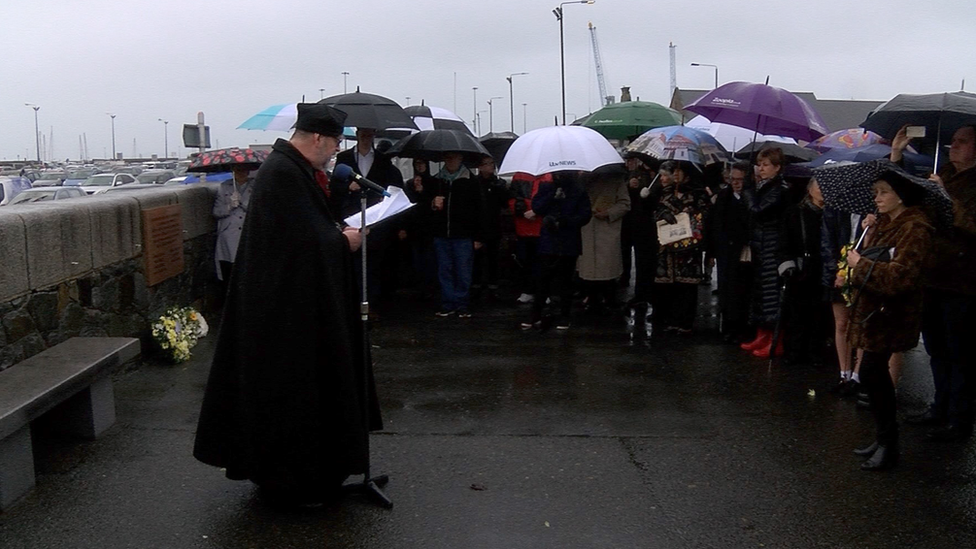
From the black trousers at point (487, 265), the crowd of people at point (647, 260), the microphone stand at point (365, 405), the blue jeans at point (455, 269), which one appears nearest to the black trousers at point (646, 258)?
the crowd of people at point (647, 260)

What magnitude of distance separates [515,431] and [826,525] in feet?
6.81

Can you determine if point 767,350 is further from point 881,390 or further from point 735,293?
point 881,390

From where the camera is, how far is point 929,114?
6.94 metres

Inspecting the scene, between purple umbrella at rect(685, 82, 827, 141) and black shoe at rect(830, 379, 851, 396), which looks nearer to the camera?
black shoe at rect(830, 379, 851, 396)

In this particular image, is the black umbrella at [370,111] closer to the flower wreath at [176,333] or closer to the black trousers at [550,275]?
the black trousers at [550,275]

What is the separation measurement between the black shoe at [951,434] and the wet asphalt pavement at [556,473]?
3.9 inches

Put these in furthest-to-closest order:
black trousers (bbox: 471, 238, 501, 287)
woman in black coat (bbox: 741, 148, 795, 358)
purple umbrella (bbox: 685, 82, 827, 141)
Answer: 1. black trousers (bbox: 471, 238, 501, 287)
2. purple umbrella (bbox: 685, 82, 827, 141)
3. woman in black coat (bbox: 741, 148, 795, 358)

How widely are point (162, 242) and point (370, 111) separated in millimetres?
2733

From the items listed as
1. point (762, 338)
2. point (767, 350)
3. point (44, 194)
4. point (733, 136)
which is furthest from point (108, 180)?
point (767, 350)

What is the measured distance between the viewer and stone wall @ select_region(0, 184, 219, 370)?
572cm

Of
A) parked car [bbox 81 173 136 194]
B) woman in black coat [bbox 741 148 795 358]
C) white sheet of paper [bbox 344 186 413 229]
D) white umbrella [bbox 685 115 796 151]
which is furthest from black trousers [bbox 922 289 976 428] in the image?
parked car [bbox 81 173 136 194]

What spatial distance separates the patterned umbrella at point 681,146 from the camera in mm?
8922

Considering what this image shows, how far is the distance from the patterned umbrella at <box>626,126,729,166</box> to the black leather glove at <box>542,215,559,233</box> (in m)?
1.14

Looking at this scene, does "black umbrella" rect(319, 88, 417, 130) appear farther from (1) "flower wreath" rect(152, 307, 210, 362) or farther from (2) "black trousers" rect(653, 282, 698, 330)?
(2) "black trousers" rect(653, 282, 698, 330)
